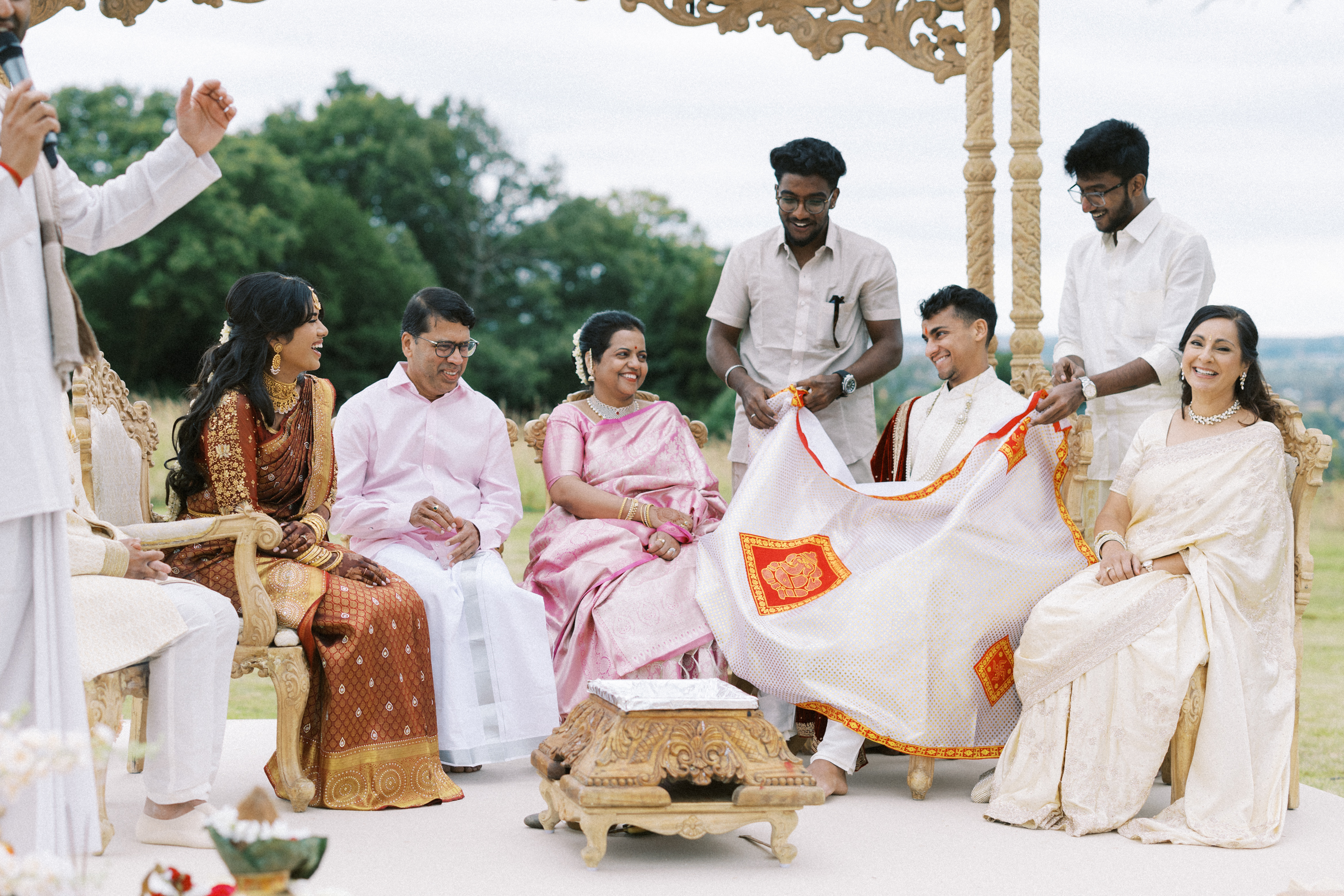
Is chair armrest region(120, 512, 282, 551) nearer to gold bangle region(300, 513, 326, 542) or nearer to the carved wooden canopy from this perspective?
gold bangle region(300, 513, 326, 542)

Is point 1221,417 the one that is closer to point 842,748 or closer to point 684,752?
point 842,748

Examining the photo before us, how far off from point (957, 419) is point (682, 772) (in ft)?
6.28

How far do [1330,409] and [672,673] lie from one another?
7.78 m

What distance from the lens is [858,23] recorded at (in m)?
6.29

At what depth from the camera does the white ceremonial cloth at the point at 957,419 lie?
502 cm

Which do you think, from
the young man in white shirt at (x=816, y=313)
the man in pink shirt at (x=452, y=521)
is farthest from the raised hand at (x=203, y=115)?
the young man in white shirt at (x=816, y=313)

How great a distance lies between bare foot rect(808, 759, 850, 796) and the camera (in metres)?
4.64

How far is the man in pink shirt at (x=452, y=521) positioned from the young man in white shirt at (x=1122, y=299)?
6.75 feet

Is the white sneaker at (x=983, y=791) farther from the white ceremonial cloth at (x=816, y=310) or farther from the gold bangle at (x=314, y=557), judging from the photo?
the gold bangle at (x=314, y=557)

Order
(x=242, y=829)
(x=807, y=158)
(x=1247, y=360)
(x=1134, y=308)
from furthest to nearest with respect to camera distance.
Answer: (x=807, y=158), (x=1134, y=308), (x=1247, y=360), (x=242, y=829)

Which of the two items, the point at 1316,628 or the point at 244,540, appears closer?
the point at 244,540

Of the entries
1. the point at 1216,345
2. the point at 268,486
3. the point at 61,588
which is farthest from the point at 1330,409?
the point at 61,588

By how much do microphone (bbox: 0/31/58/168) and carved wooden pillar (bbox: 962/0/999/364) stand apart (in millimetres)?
4090

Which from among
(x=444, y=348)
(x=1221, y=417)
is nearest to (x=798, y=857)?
(x=1221, y=417)
